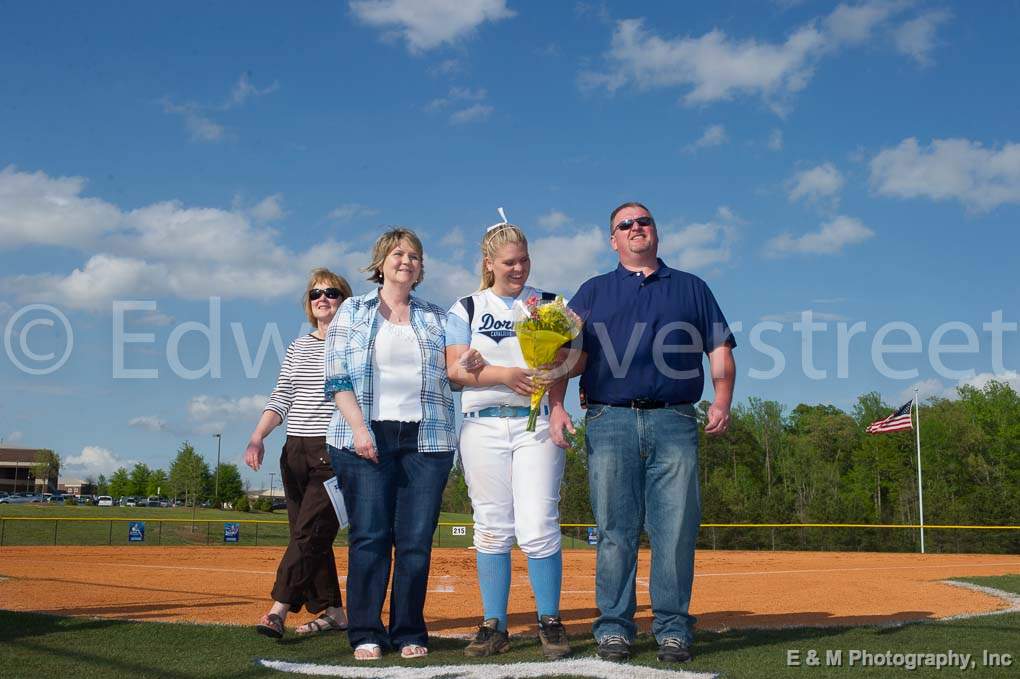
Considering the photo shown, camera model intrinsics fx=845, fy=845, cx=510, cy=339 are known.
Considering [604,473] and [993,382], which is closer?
[604,473]

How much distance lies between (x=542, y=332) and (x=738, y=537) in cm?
2983

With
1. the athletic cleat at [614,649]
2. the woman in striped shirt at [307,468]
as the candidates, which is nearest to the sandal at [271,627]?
the woman in striped shirt at [307,468]

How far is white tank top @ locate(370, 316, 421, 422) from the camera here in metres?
4.34

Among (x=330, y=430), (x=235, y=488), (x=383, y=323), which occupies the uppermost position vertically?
(x=383, y=323)

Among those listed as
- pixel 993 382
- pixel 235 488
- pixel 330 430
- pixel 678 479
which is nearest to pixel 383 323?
pixel 330 430

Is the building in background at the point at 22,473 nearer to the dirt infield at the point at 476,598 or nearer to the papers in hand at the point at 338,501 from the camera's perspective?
the dirt infield at the point at 476,598

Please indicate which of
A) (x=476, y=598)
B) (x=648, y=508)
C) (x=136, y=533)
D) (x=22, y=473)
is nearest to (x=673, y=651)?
(x=648, y=508)

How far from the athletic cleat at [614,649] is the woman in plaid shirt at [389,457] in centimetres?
92

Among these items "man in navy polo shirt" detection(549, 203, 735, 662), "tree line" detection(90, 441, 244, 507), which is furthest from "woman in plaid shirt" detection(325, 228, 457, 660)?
"tree line" detection(90, 441, 244, 507)

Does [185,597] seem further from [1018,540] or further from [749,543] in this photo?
[1018,540]

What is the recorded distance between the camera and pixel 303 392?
17.6ft

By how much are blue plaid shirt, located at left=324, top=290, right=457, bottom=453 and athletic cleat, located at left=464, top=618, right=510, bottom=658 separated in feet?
2.96

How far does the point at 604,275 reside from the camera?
178 inches

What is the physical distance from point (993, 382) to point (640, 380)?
75.8 metres
